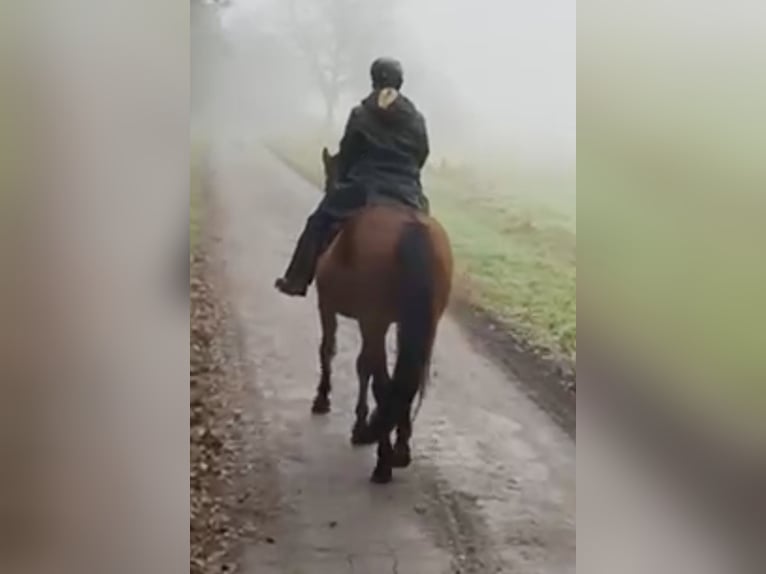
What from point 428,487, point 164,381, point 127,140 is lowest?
point 428,487

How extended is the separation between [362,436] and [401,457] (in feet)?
0.22

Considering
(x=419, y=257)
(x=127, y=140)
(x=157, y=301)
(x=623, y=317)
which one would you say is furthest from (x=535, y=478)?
(x=127, y=140)

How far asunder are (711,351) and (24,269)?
41.5 inches

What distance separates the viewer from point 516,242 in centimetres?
154

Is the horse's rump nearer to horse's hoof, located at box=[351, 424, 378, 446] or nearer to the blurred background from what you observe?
the blurred background

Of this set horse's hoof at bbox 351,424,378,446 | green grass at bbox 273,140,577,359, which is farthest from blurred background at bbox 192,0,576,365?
horse's hoof at bbox 351,424,378,446

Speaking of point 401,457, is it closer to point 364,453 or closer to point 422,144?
point 364,453

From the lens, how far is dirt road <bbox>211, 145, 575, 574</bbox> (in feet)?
4.96

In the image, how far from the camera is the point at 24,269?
4.92 feet

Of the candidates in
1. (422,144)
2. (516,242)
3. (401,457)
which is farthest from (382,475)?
(422,144)

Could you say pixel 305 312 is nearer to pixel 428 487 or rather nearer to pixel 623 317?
pixel 428 487

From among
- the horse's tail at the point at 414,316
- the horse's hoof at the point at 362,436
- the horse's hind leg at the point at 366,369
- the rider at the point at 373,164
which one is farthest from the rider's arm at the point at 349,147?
the horse's hoof at the point at 362,436

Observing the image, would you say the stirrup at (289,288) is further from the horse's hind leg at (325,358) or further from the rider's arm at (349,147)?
the rider's arm at (349,147)

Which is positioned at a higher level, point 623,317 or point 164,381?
point 623,317
